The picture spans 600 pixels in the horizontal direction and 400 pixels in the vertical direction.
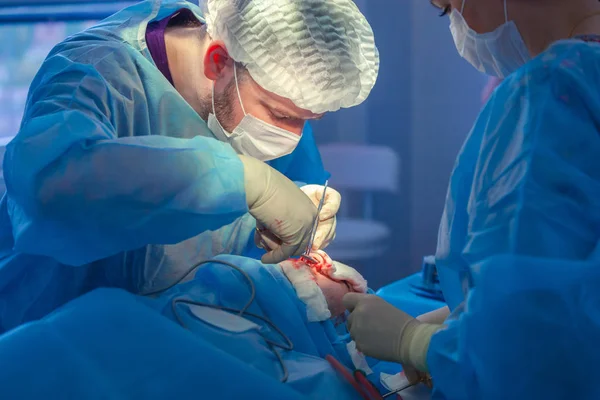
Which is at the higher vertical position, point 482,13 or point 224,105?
point 482,13

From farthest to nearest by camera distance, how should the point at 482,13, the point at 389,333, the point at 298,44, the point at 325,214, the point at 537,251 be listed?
1. the point at 325,214
2. the point at 298,44
3. the point at 482,13
4. the point at 389,333
5. the point at 537,251

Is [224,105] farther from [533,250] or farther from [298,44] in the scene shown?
[533,250]

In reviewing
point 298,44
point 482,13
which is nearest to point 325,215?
point 298,44

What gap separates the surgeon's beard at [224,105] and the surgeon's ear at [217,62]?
40mm

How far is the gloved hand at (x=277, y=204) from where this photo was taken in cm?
133

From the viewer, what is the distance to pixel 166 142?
1255 millimetres

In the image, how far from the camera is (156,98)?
159 centimetres

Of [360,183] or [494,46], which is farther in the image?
[360,183]

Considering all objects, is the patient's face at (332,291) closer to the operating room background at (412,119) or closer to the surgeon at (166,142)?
the surgeon at (166,142)

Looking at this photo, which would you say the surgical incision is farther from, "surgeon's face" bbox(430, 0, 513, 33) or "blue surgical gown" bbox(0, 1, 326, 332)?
"surgeon's face" bbox(430, 0, 513, 33)

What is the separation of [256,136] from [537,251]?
0.95 m

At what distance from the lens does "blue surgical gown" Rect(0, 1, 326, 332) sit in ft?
3.83

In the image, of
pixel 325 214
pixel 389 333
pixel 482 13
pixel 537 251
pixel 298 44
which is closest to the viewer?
pixel 537 251

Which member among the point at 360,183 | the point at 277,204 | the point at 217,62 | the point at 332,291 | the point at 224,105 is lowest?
the point at 360,183
